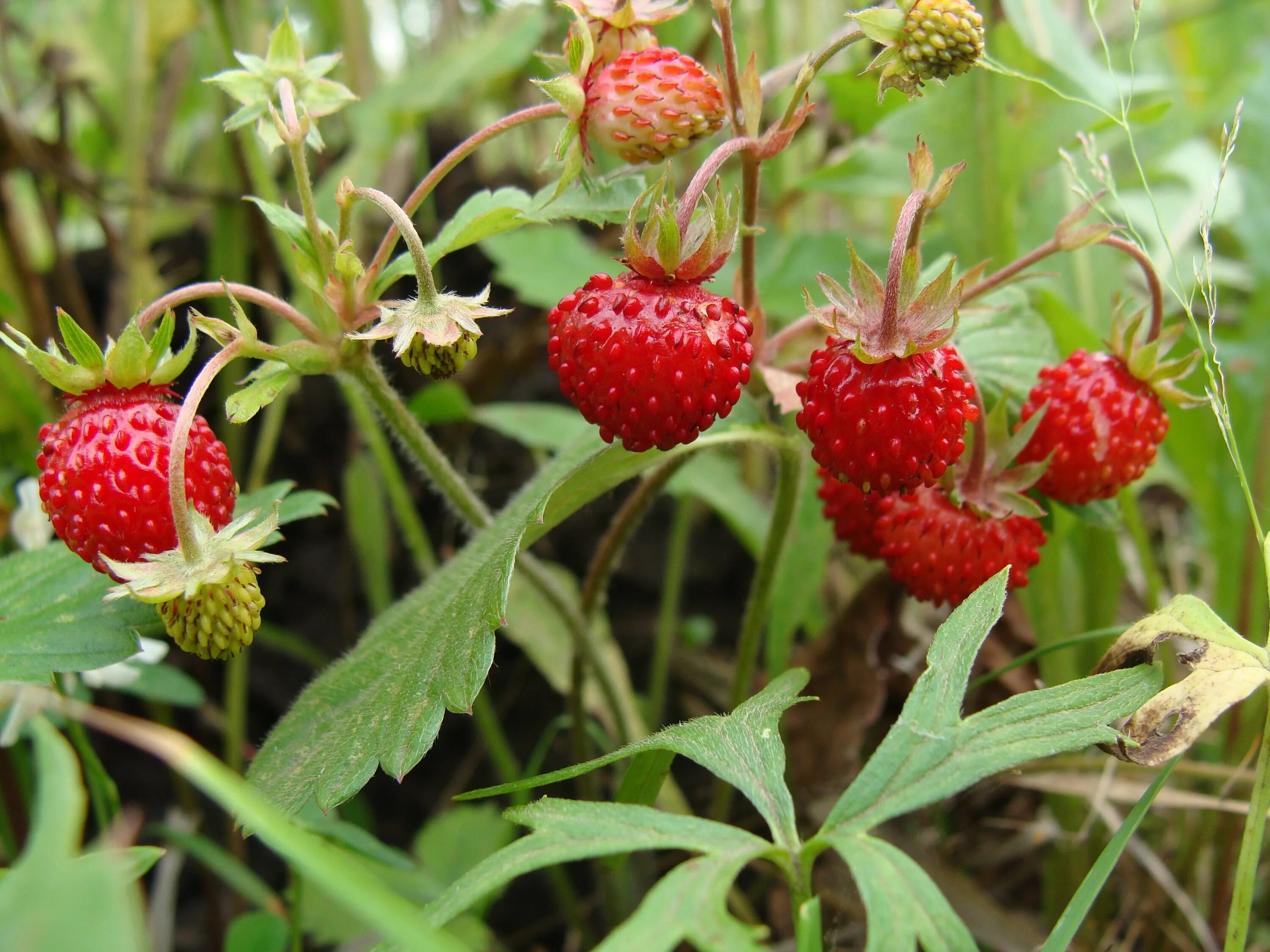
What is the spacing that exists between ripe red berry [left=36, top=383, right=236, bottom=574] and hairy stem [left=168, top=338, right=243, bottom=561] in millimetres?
18

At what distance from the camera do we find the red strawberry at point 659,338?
0.79 m

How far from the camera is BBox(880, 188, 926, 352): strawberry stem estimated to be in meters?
0.80

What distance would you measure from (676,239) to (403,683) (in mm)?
439

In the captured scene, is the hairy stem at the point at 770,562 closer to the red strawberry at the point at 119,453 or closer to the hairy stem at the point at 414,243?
the hairy stem at the point at 414,243

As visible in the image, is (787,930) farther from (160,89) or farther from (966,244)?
(160,89)

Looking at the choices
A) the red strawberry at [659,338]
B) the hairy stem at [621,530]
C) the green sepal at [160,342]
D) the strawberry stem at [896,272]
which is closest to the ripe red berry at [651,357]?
the red strawberry at [659,338]

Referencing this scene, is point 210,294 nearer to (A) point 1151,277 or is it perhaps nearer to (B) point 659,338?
(B) point 659,338

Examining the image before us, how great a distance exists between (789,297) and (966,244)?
0.89 ft

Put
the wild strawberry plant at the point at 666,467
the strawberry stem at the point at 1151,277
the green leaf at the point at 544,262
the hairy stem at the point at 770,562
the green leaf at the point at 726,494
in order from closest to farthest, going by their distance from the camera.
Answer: the wild strawberry plant at the point at 666,467, the strawberry stem at the point at 1151,277, the hairy stem at the point at 770,562, the green leaf at the point at 726,494, the green leaf at the point at 544,262

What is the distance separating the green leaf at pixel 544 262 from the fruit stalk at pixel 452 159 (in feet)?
2.42

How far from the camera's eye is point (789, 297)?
1.61m

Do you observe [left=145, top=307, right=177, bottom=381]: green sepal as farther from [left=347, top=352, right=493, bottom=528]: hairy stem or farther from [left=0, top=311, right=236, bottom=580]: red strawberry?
[left=347, top=352, right=493, bottom=528]: hairy stem

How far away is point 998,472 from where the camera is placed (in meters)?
0.99

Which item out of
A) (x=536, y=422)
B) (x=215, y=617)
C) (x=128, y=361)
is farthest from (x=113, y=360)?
(x=536, y=422)
